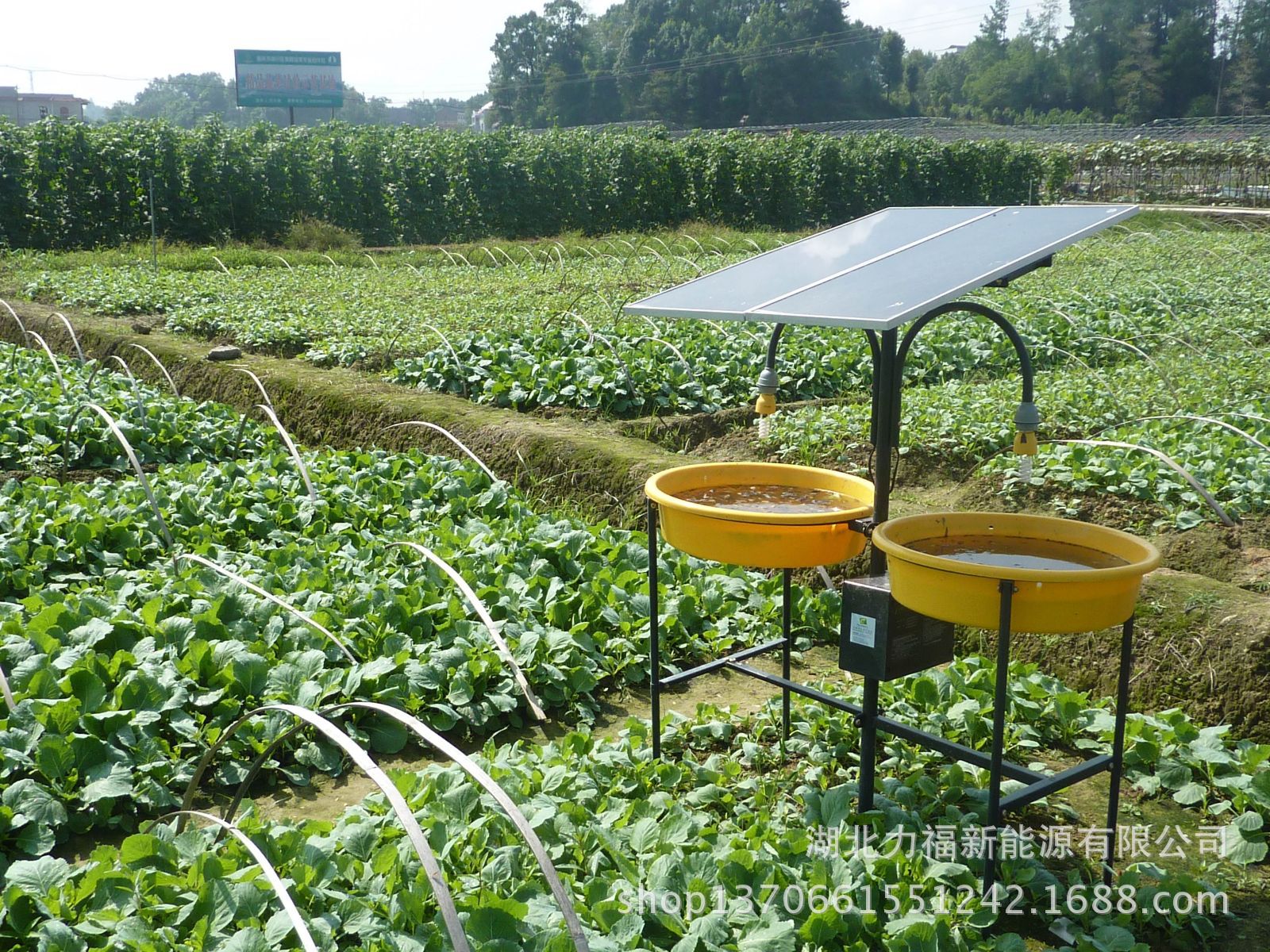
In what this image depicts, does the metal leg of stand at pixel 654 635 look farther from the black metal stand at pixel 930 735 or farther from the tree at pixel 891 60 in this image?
the tree at pixel 891 60

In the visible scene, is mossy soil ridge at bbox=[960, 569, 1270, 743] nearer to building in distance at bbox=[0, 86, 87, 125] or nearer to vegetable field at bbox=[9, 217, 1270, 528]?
vegetable field at bbox=[9, 217, 1270, 528]

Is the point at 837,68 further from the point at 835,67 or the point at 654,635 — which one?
the point at 654,635

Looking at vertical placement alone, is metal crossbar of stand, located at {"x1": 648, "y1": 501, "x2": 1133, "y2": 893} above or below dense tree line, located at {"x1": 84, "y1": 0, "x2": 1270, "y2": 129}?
below

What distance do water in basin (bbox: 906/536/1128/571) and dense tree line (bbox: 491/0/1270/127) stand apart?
3029 inches

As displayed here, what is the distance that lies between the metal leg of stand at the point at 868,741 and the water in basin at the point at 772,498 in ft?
Answer: 1.74

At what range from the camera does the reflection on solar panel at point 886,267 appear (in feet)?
8.22

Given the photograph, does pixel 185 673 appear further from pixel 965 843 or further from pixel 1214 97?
pixel 1214 97

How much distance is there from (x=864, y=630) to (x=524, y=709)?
4.59ft

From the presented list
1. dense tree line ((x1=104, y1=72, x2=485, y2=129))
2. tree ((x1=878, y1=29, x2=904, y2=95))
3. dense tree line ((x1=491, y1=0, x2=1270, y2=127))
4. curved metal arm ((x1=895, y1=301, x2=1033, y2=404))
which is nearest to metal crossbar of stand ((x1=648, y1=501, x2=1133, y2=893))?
curved metal arm ((x1=895, y1=301, x2=1033, y2=404))

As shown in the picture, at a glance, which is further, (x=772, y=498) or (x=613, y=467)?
(x=613, y=467)

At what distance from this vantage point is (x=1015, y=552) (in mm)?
2691

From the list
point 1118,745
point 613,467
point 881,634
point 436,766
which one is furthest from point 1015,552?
point 613,467

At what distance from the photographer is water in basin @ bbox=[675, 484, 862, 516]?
10.2 ft

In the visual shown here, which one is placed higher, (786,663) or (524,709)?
(786,663)
